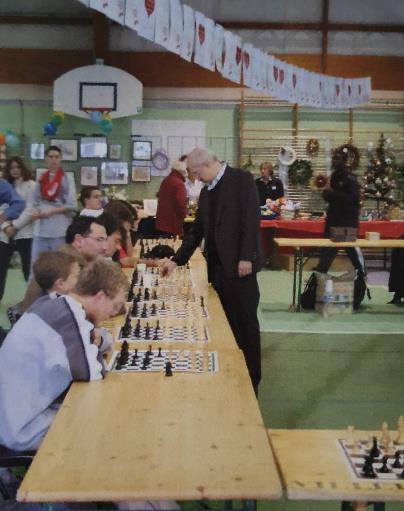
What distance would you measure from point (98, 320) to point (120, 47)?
1088 centimetres

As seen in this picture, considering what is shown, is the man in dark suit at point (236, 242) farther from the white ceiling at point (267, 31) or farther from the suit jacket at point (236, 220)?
the white ceiling at point (267, 31)

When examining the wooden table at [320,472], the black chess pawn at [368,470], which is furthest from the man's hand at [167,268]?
the black chess pawn at [368,470]

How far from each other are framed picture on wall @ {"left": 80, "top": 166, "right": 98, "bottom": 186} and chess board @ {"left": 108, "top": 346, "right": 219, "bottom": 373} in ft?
33.3

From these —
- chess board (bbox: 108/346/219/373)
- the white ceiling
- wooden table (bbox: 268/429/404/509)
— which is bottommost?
wooden table (bbox: 268/429/404/509)

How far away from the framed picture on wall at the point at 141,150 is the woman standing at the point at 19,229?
206 inches

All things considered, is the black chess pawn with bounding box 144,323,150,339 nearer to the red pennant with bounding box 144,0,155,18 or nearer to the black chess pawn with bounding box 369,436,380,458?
the black chess pawn with bounding box 369,436,380,458

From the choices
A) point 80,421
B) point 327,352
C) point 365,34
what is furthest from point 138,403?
point 365,34

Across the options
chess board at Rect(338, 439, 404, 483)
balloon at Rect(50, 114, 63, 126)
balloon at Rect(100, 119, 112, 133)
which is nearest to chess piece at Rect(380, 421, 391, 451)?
chess board at Rect(338, 439, 404, 483)

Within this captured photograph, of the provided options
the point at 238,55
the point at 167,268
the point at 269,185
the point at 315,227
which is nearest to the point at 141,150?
the point at 269,185

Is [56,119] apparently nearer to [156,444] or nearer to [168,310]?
[168,310]

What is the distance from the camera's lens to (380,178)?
1224 cm

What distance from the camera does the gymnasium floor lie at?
4555 millimetres

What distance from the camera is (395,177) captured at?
12.4m

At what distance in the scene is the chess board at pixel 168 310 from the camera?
3.75 metres
